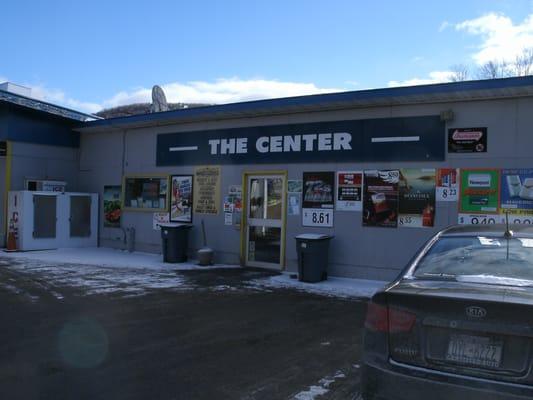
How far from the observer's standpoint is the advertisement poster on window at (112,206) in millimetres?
15367

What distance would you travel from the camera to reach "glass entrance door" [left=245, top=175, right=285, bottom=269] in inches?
474

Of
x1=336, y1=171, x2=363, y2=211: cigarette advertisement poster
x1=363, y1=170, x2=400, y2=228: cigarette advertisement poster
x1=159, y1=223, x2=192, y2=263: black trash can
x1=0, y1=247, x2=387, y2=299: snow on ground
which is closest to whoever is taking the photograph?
x1=0, y1=247, x2=387, y2=299: snow on ground

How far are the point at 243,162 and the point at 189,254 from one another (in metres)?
2.97

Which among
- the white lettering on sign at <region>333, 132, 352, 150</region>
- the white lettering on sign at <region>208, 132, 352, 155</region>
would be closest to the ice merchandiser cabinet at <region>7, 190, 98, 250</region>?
the white lettering on sign at <region>208, 132, 352, 155</region>

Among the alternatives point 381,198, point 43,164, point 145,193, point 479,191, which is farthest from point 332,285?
point 43,164

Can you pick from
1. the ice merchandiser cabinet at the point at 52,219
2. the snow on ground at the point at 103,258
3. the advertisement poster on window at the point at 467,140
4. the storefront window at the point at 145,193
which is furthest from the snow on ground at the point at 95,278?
the advertisement poster on window at the point at 467,140

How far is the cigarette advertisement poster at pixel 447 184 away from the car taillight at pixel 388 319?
729 centimetres

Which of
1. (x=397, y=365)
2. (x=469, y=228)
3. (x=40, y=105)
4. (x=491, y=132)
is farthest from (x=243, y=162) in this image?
(x=397, y=365)

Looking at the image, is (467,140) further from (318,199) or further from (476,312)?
(476,312)

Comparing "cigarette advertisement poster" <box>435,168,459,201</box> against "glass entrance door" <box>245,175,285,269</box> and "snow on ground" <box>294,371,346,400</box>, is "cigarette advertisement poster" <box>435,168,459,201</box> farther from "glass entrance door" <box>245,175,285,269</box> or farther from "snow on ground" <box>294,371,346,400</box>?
"snow on ground" <box>294,371,346,400</box>

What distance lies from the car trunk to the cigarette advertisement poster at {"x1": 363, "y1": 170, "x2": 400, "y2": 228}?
7363mm

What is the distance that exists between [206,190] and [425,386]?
10.7 metres

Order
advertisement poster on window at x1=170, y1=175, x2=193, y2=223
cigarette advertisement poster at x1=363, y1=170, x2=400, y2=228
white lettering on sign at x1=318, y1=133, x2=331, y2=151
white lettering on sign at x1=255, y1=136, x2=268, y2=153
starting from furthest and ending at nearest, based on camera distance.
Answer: advertisement poster on window at x1=170, y1=175, x2=193, y2=223, white lettering on sign at x1=255, y1=136, x2=268, y2=153, white lettering on sign at x1=318, y1=133, x2=331, y2=151, cigarette advertisement poster at x1=363, y1=170, x2=400, y2=228

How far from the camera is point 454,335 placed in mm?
3018
